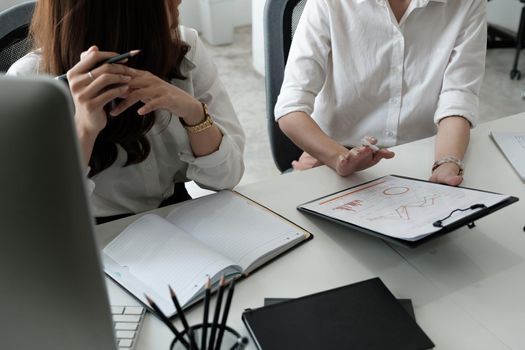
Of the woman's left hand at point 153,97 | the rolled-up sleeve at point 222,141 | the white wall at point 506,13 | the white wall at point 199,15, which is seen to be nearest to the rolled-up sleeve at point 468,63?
the rolled-up sleeve at point 222,141

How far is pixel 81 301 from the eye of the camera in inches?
16.6

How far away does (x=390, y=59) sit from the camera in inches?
53.4

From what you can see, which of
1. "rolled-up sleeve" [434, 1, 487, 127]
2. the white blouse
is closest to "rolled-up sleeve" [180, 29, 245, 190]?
the white blouse

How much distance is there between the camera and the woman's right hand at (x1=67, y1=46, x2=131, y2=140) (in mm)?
879

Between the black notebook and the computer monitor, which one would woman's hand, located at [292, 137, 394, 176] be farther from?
the computer monitor

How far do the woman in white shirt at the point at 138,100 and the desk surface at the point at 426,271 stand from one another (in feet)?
0.42

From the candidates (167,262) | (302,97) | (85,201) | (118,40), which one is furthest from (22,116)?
(302,97)

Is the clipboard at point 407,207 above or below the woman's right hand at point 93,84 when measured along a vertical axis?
below

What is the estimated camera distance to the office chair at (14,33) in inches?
46.9

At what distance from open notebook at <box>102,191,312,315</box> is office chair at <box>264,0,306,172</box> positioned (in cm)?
47

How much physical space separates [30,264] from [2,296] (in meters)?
0.04

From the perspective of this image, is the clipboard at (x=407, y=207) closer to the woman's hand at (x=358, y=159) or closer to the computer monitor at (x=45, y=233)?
the woman's hand at (x=358, y=159)

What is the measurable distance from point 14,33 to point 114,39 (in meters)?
0.34

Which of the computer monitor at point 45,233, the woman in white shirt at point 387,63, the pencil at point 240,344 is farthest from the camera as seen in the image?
the woman in white shirt at point 387,63
